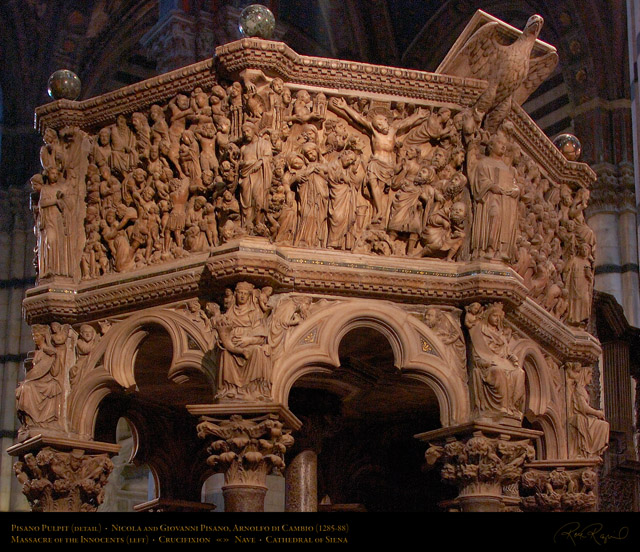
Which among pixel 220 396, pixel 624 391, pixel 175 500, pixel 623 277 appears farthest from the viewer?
pixel 623 277

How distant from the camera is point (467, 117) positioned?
10195 mm

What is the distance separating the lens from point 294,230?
972cm

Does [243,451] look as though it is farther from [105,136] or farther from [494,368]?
[105,136]

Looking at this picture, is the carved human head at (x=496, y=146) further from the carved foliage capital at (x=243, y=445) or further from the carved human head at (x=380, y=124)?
the carved foliage capital at (x=243, y=445)

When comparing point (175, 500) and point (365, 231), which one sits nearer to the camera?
point (365, 231)

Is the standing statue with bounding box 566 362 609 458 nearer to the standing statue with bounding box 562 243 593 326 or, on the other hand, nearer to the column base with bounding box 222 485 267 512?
the standing statue with bounding box 562 243 593 326

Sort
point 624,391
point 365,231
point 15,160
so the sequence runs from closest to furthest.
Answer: point 365,231
point 624,391
point 15,160

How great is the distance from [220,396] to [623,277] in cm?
1267

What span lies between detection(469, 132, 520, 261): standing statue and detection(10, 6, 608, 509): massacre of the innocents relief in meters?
0.02

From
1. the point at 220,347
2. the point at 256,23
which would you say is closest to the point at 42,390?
the point at 220,347

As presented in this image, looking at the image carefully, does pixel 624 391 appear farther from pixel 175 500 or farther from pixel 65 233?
pixel 65 233

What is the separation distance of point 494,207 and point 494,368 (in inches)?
51.7

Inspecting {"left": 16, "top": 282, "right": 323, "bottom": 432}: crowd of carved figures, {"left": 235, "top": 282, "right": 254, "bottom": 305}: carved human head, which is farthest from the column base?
{"left": 235, "top": 282, "right": 254, "bottom": 305}: carved human head

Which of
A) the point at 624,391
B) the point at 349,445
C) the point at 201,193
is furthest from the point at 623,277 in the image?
the point at 201,193
